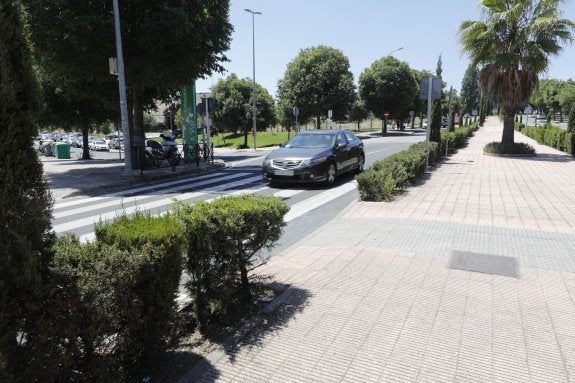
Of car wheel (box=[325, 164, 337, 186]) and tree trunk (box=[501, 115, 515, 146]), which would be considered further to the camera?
tree trunk (box=[501, 115, 515, 146])

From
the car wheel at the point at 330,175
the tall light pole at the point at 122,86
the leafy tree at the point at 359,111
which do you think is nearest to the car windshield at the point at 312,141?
the car wheel at the point at 330,175

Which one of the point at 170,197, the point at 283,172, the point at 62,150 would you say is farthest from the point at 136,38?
the point at 62,150

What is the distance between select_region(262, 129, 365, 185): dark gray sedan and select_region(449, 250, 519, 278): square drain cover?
20.4 ft

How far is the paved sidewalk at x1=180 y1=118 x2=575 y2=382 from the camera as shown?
2992mm

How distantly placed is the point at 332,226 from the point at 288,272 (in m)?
2.57

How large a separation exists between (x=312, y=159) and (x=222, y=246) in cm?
822

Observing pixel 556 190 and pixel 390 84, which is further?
pixel 390 84

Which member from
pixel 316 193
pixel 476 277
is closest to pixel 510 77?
pixel 316 193

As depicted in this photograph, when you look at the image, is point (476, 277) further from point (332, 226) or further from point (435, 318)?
point (332, 226)

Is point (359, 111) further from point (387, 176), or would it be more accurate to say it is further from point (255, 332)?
point (255, 332)

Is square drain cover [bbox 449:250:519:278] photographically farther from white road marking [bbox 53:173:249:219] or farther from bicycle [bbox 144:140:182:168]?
bicycle [bbox 144:140:182:168]

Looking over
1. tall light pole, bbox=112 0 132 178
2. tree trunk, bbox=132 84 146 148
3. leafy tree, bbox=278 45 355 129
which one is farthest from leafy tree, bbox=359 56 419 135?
tall light pole, bbox=112 0 132 178

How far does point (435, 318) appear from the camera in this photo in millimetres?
3732

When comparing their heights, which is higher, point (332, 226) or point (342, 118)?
point (342, 118)
